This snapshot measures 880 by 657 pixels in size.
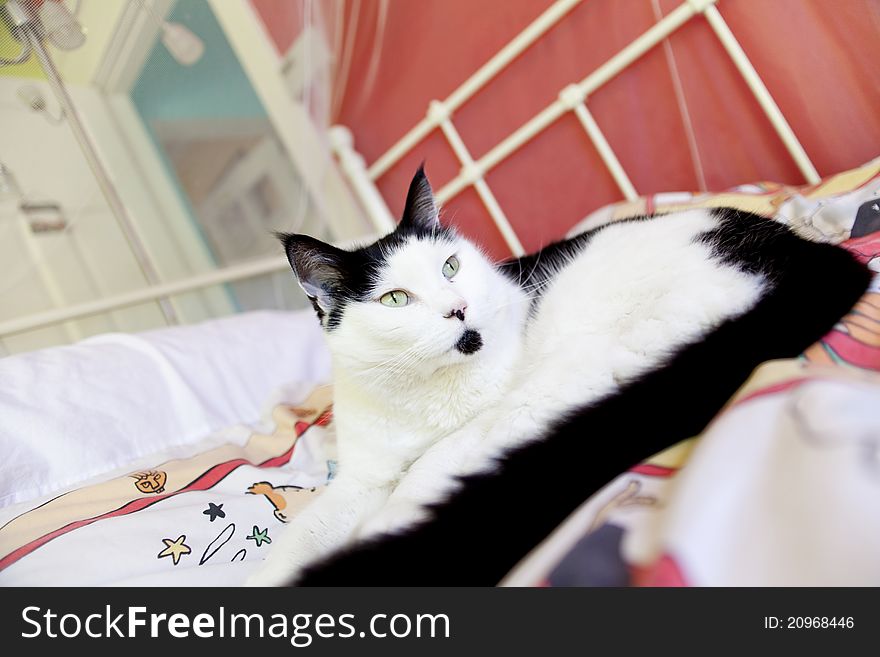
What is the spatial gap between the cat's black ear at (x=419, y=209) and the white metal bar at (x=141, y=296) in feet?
3.53

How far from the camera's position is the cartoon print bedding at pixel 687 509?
0.36 meters

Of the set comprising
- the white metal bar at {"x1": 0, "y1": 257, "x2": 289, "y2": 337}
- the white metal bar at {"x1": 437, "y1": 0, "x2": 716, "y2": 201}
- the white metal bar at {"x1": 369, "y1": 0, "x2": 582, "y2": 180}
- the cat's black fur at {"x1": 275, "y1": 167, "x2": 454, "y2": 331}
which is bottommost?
the cat's black fur at {"x1": 275, "y1": 167, "x2": 454, "y2": 331}

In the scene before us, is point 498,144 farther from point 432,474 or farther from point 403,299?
point 432,474

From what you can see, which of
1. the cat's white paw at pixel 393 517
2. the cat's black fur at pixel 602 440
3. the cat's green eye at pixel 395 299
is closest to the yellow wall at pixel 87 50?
the cat's green eye at pixel 395 299

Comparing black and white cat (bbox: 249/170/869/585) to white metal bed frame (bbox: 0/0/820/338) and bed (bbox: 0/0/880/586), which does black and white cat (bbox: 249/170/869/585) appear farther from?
white metal bed frame (bbox: 0/0/820/338)

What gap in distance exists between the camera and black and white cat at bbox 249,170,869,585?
0.52 metres

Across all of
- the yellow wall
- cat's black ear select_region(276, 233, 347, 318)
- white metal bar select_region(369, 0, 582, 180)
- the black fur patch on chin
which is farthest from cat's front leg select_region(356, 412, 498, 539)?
the yellow wall

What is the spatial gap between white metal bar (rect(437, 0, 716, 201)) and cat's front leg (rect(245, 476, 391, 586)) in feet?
4.29
